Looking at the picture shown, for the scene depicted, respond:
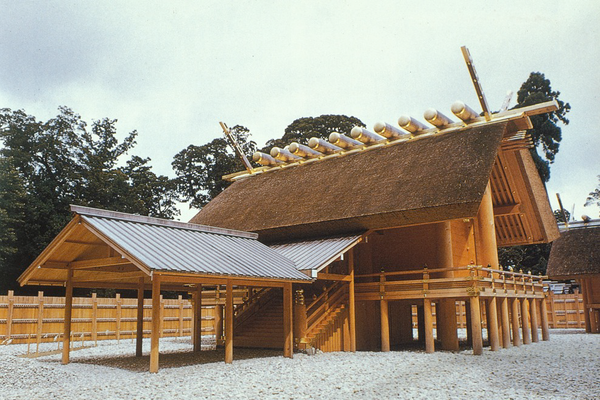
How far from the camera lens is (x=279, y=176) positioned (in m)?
22.1

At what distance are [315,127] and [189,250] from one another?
1130 inches

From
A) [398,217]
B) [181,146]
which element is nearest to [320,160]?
[398,217]

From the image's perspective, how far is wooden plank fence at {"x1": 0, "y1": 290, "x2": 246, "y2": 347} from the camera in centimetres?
1881

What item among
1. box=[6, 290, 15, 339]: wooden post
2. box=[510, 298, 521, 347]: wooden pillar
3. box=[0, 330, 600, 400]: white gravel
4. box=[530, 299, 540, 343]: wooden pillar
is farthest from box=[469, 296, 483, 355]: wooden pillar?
box=[6, 290, 15, 339]: wooden post

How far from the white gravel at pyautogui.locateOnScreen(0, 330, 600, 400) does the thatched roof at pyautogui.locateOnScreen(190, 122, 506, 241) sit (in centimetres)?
392

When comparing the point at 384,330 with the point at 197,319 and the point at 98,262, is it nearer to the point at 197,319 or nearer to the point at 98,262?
the point at 197,319

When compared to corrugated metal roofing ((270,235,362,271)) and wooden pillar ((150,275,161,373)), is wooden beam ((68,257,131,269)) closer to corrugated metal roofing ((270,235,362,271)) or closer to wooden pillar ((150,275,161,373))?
wooden pillar ((150,275,161,373))

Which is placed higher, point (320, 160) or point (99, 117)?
point (99, 117)

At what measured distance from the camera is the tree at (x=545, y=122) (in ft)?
111

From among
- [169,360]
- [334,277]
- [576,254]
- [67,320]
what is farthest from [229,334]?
[576,254]

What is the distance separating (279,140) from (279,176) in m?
18.5

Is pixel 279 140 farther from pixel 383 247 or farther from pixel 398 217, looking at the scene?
pixel 398 217

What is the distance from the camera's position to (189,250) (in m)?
12.2

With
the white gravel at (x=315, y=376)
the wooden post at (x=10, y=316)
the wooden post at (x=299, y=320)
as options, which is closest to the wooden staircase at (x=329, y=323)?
the wooden post at (x=299, y=320)
